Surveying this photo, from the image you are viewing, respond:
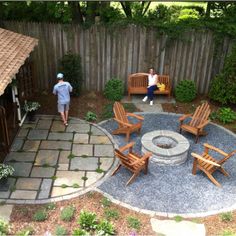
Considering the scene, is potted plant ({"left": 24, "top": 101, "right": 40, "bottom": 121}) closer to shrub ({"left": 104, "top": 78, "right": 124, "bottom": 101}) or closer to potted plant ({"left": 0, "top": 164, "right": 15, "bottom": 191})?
shrub ({"left": 104, "top": 78, "right": 124, "bottom": 101})

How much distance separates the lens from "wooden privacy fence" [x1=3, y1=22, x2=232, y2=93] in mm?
12094

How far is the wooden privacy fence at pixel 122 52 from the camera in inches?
476

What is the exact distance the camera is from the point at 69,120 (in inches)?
439

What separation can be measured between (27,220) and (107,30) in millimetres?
7066

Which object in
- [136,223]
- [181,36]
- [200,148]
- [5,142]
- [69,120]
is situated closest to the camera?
[136,223]

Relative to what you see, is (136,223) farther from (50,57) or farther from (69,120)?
(50,57)

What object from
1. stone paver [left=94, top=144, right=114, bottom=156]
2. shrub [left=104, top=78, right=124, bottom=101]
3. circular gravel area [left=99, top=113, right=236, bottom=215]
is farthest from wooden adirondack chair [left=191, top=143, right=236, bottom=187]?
shrub [left=104, top=78, right=124, bottom=101]

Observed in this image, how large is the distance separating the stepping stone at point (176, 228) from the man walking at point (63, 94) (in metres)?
4.60

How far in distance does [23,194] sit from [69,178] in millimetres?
1155

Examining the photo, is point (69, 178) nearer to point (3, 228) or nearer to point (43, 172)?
point (43, 172)

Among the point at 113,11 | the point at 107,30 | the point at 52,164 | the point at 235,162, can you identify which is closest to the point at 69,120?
the point at 52,164

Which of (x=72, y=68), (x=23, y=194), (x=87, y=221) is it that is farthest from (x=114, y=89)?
(x=87, y=221)

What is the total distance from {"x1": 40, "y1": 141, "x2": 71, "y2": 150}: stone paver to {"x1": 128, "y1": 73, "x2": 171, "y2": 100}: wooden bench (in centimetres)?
352

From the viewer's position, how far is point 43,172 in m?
8.82
